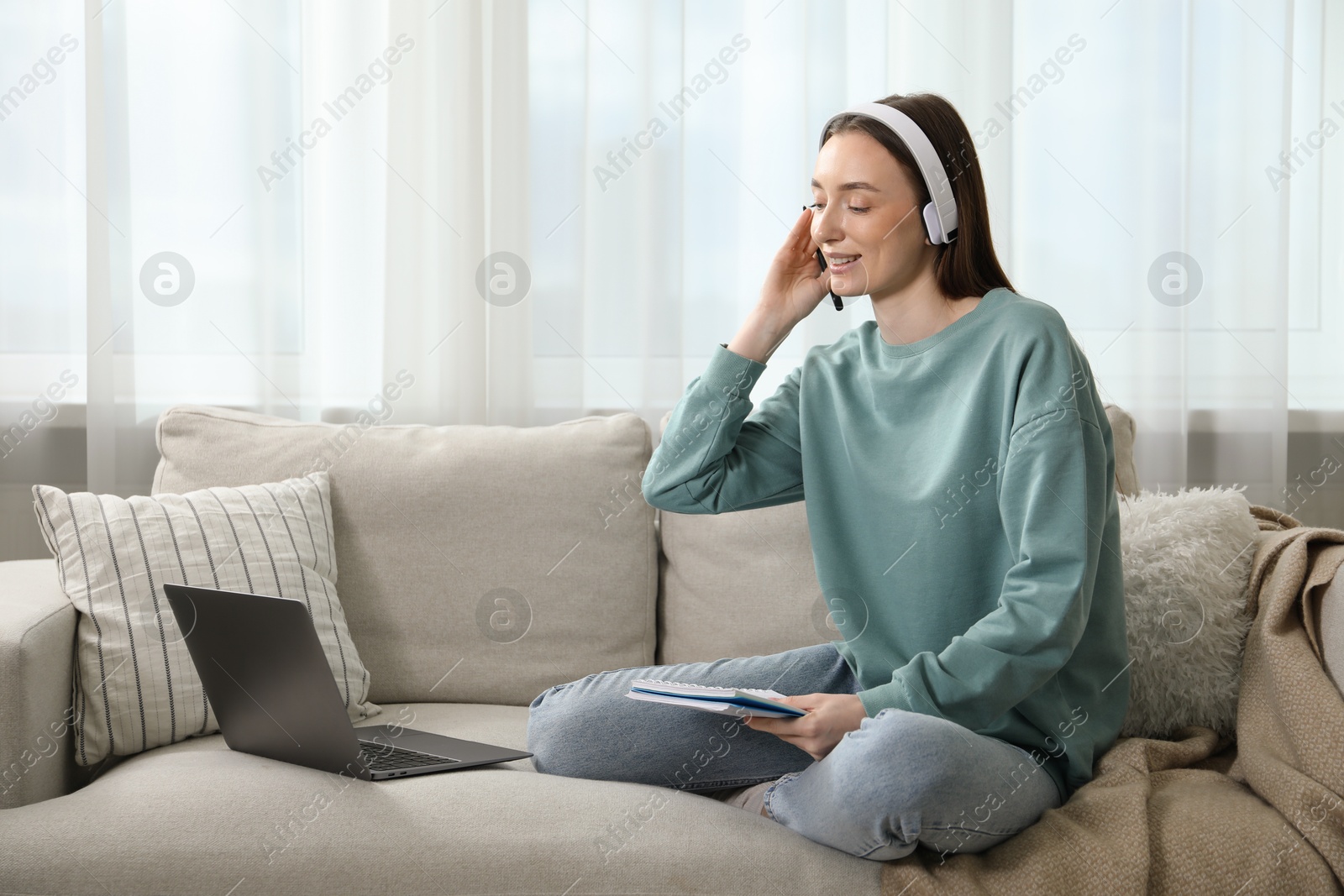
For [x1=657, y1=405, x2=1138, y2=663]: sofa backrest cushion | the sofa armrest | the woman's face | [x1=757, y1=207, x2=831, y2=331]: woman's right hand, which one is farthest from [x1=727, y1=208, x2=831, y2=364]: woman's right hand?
the sofa armrest

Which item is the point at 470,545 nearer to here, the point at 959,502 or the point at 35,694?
the point at 35,694

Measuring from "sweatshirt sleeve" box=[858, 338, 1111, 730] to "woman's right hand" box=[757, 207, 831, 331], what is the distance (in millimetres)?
401

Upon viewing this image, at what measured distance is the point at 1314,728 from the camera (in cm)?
109

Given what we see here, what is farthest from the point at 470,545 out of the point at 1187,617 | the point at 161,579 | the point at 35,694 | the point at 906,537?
the point at 1187,617

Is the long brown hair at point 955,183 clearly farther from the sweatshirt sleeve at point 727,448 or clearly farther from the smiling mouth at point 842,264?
the sweatshirt sleeve at point 727,448

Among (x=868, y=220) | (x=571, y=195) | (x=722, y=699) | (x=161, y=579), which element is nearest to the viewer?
(x=722, y=699)

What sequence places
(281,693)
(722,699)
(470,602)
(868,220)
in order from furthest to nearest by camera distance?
(470,602) < (868,220) < (281,693) < (722,699)

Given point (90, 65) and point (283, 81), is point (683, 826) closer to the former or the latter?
point (283, 81)

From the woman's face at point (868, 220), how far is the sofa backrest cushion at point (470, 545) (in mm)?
555

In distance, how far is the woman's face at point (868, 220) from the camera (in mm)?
1207

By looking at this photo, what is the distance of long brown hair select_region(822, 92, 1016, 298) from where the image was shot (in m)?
1.20

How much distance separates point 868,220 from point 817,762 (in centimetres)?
64

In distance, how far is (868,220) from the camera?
1217mm

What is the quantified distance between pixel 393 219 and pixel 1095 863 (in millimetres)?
1660
